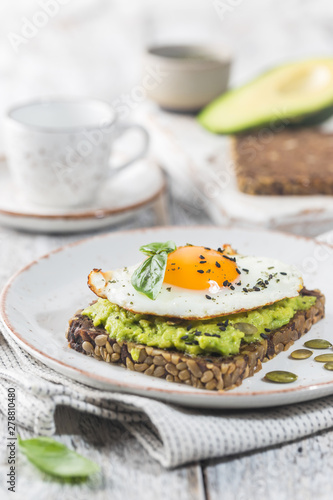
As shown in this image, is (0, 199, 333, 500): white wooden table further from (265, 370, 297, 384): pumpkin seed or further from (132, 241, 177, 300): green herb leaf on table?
(132, 241, 177, 300): green herb leaf on table

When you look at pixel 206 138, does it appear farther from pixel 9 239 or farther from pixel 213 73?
pixel 9 239

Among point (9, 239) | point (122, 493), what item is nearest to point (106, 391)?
point (122, 493)

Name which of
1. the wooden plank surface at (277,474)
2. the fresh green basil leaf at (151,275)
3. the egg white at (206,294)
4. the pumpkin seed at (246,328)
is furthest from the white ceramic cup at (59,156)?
the wooden plank surface at (277,474)

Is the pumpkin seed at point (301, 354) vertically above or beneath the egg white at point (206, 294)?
beneath

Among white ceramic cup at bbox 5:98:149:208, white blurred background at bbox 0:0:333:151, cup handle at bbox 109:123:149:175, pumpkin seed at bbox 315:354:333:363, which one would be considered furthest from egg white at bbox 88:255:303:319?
white blurred background at bbox 0:0:333:151

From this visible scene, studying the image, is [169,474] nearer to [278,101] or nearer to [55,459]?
[55,459]

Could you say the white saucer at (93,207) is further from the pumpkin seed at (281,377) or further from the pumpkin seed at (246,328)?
the pumpkin seed at (281,377)
